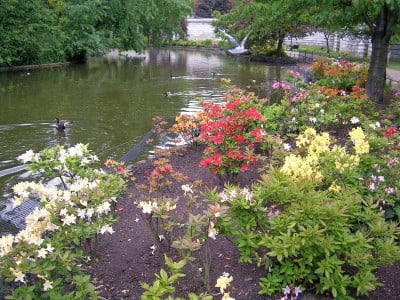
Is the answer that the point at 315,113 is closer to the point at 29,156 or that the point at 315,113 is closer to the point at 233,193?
the point at 233,193

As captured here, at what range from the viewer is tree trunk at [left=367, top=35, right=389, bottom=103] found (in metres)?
10.3

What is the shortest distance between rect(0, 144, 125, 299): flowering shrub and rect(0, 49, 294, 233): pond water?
1.45 metres

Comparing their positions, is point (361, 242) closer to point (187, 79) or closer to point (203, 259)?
point (203, 259)

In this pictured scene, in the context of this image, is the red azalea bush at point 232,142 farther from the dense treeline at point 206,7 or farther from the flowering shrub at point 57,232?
the dense treeline at point 206,7

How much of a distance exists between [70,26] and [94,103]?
1491cm

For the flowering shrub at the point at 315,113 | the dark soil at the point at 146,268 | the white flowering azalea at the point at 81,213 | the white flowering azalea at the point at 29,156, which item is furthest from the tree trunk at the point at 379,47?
the white flowering azalea at the point at 81,213

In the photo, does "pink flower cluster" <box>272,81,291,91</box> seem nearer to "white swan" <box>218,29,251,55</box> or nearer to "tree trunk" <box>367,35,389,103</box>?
"tree trunk" <box>367,35,389,103</box>

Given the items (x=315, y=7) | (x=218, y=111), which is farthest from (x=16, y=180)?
(x=315, y=7)

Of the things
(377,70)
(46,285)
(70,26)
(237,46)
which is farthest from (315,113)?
(237,46)

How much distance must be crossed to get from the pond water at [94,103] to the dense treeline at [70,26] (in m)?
1.78

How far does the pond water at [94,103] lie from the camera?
930cm

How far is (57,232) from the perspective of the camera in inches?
138

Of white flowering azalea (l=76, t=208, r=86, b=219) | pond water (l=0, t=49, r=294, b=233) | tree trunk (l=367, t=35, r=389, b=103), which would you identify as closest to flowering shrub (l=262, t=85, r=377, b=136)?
tree trunk (l=367, t=35, r=389, b=103)

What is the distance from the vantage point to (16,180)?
710cm
